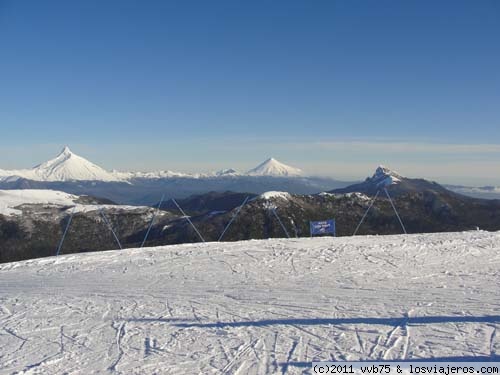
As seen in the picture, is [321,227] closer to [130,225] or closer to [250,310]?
[250,310]

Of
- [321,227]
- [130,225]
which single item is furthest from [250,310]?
[130,225]

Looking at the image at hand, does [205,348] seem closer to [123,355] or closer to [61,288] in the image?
[123,355]

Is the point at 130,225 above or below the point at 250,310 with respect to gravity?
below

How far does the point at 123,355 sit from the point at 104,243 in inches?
5624

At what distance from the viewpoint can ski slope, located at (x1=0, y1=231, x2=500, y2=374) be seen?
35.5 ft

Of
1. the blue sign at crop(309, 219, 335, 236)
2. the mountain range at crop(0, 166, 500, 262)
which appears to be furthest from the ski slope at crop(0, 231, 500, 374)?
the mountain range at crop(0, 166, 500, 262)

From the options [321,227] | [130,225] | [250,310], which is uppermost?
[321,227]

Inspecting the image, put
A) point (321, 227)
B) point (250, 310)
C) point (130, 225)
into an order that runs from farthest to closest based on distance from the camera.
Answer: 1. point (130, 225)
2. point (321, 227)
3. point (250, 310)

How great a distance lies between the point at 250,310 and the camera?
14391mm

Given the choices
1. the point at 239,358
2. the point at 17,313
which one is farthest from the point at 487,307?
the point at 17,313

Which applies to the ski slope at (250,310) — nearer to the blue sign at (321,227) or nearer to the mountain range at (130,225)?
the blue sign at (321,227)

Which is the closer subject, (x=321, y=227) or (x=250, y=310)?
(x=250, y=310)

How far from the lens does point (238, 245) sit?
89.6ft

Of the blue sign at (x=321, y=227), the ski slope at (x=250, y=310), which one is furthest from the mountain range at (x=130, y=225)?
the ski slope at (x=250, y=310)
